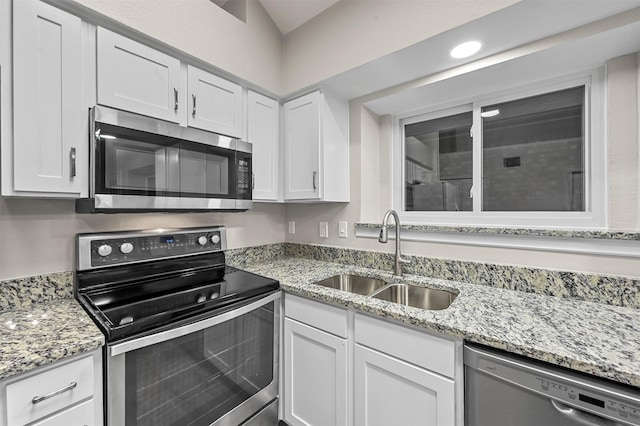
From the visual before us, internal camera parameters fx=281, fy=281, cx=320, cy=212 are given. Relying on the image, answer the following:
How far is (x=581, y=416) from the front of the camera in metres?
0.79

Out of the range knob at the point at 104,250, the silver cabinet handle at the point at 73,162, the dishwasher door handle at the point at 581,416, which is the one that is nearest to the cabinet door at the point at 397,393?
the dishwasher door handle at the point at 581,416

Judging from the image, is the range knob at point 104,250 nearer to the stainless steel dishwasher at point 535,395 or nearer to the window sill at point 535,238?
the window sill at point 535,238

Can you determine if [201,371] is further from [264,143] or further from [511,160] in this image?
[511,160]

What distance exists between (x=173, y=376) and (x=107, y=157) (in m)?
0.93

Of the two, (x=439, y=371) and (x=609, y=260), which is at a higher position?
(x=609, y=260)

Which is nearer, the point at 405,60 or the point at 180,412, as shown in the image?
the point at 180,412

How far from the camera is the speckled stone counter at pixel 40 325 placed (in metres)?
0.81

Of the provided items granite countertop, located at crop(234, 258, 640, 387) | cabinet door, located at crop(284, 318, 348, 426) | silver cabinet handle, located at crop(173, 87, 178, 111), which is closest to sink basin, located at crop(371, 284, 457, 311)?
granite countertop, located at crop(234, 258, 640, 387)

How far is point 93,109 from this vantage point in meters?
1.16

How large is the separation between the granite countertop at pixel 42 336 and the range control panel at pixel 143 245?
253 millimetres

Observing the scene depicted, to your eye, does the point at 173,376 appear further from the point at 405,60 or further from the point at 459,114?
the point at 459,114

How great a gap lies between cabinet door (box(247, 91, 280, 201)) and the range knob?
2.69ft

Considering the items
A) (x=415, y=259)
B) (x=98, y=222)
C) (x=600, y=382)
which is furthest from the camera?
(x=415, y=259)

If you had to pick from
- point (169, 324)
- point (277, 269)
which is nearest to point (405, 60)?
point (277, 269)
